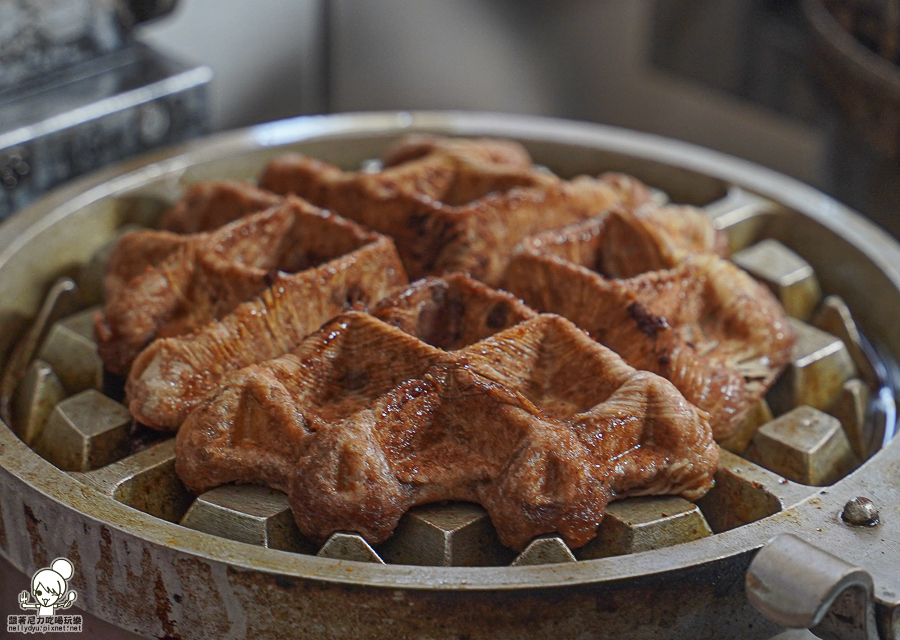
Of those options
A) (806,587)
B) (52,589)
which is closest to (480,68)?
(52,589)

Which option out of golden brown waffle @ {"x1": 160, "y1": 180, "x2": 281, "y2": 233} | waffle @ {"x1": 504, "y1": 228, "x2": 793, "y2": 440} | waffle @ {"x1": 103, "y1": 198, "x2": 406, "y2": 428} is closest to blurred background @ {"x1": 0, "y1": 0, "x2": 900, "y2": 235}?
golden brown waffle @ {"x1": 160, "y1": 180, "x2": 281, "y2": 233}

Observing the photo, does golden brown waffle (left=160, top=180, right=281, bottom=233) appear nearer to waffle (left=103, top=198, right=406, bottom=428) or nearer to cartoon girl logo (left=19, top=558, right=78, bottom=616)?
waffle (left=103, top=198, right=406, bottom=428)

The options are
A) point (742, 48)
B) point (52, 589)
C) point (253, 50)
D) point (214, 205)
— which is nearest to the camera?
point (52, 589)

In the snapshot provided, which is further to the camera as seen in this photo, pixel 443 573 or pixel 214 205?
pixel 214 205

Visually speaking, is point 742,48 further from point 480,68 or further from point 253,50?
point 253,50

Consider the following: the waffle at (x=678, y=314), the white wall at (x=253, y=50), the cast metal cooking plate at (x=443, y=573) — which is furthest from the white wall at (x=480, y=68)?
the cast metal cooking plate at (x=443, y=573)

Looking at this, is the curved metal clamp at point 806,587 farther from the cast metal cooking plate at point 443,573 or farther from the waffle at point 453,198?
the waffle at point 453,198

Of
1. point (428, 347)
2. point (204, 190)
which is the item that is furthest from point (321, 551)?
point (204, 190)
